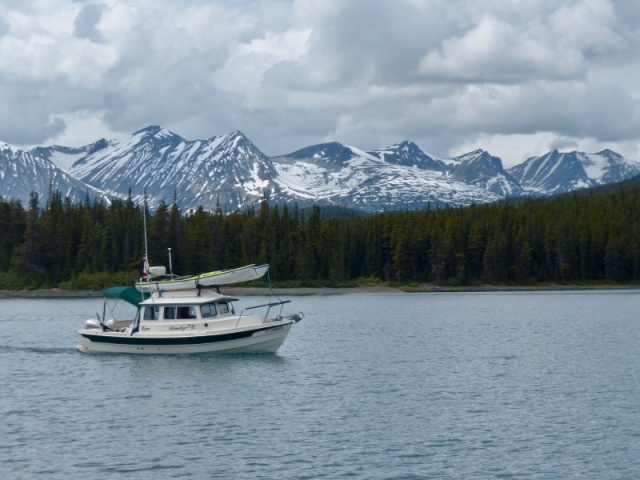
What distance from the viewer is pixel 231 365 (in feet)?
178

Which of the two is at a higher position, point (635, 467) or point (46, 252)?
point (46, 252)

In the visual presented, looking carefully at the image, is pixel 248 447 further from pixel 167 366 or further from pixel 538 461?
pixel 167 366

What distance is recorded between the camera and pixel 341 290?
161125 millimetres

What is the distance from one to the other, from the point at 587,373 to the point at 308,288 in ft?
369

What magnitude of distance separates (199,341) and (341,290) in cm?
10533

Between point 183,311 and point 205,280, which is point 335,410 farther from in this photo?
point 183,311

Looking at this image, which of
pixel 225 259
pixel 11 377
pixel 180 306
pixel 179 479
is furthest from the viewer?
pixel 225 259

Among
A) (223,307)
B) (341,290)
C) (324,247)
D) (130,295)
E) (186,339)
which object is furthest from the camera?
(324,247)

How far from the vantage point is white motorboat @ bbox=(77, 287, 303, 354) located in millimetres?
56531

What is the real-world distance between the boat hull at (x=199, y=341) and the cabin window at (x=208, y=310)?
146cm

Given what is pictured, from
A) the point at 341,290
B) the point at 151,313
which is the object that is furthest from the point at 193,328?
the point at 341,290

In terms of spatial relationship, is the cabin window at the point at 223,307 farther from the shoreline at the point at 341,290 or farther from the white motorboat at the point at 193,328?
the shoreline at the point at 341,290

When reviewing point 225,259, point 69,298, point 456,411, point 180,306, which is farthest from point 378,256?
point 456,411

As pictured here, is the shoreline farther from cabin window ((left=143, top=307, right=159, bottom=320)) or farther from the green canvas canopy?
cabin window ((left=143, top=307, right=159, bottom=320))
